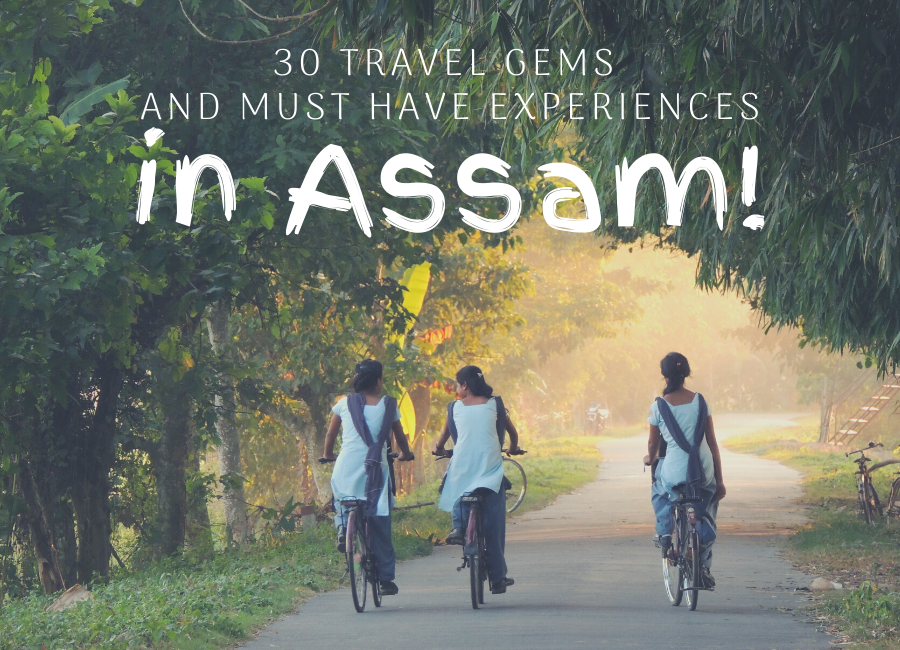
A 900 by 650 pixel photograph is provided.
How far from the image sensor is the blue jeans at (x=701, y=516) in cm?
973

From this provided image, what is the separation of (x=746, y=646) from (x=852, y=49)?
3.97 meters

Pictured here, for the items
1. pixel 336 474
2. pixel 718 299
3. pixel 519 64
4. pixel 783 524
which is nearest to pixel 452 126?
pixel 519 64

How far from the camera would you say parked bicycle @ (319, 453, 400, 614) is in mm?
9859

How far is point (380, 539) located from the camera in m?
10.1

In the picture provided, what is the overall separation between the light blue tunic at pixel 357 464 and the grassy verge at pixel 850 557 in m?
3.62

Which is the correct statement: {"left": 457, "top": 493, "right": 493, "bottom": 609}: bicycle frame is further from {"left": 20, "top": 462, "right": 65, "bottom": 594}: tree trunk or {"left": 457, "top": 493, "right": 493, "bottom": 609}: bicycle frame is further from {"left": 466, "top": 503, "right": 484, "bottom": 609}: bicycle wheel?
{"left": 20, "top": 462, "right": 65, "bottom": 594}: tree trunk

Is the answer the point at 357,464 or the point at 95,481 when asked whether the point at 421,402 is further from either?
the point at 357,464

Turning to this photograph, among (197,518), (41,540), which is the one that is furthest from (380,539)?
(197,518)

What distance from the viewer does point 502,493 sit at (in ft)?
33.7

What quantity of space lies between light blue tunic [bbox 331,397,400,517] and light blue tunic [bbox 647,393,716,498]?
7.19 feet

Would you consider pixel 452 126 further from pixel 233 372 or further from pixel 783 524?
pixel 783 524

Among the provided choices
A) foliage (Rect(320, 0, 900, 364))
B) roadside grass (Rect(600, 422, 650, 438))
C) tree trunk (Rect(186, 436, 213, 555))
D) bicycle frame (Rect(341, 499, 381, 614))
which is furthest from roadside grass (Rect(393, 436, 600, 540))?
roadside grass (Rect(600, 422, 650, 438))

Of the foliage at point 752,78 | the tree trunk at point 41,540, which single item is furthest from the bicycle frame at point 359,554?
the tree trunk at point 41,540

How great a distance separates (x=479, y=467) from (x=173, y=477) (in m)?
8.01
